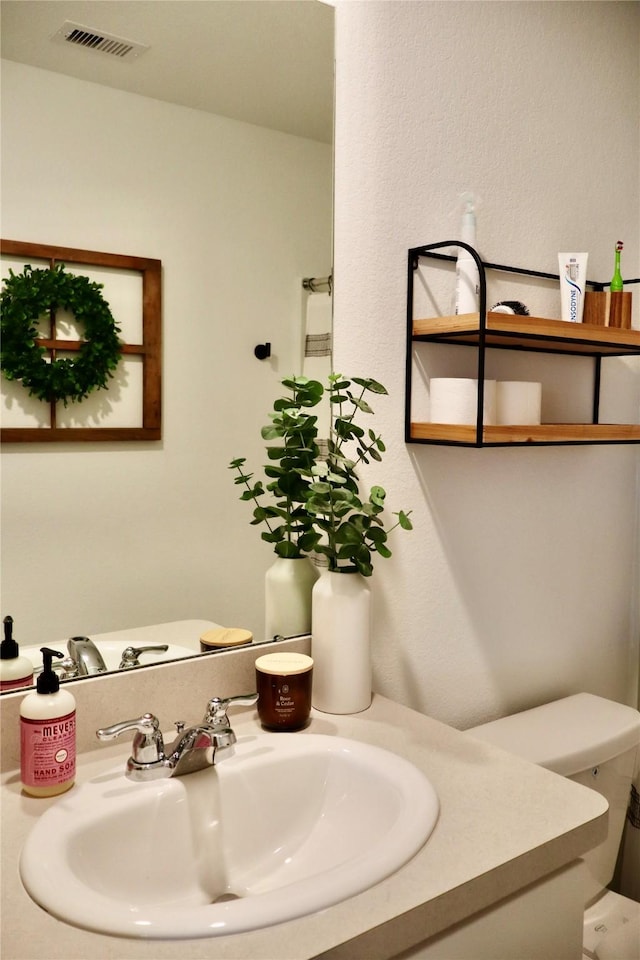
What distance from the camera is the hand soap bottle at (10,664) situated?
1107mm

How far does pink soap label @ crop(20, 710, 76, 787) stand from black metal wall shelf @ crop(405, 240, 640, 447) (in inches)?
30.7

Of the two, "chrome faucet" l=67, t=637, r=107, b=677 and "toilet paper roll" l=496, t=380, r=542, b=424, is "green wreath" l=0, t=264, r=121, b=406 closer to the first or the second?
"chrome faucet" l=67, t=637, r=107, b=677

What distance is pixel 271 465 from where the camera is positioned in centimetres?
136

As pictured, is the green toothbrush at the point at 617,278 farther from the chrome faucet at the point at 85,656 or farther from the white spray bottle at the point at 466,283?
the chrome faucet at the point at 85,656

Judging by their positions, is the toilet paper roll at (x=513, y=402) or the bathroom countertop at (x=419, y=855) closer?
the bathroom countertop at (x=419, y=855)

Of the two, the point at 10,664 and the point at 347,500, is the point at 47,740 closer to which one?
the point at 10,664

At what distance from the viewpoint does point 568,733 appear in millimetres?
1568

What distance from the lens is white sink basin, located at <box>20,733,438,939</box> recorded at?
806 millimetres

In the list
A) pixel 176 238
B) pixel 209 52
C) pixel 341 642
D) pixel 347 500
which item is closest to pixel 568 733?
pixel 341 642

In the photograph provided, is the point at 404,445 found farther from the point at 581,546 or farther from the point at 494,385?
the point at 581,546

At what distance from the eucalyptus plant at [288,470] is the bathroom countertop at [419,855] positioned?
31 cm

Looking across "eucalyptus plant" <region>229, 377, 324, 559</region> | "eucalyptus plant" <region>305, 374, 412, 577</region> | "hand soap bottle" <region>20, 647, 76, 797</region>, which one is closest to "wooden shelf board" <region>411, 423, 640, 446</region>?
"eucalyptus plant" <region>305, 374, 412, 577</region>

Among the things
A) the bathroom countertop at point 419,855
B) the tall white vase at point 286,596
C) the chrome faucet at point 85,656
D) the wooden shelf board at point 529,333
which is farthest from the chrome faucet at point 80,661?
the wooden shelf board at point 529,333

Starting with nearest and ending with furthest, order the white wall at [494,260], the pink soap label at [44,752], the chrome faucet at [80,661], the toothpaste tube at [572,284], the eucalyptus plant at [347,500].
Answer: the pink soap label at [44,752], the chrome faucet at [80,661], the eucalyptus plant at [347,500], the white wall at [494,260], the toothpaste tube at [572,284]
